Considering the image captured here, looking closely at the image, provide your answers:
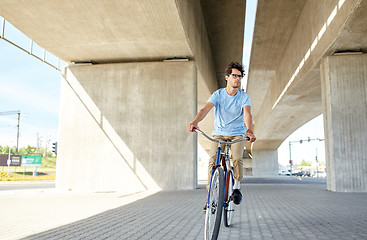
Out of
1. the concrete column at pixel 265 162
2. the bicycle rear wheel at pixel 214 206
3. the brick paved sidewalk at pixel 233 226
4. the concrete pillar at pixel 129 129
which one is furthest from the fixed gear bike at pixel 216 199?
the concrete column at pixel 265 162

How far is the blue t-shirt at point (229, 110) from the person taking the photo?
424 centimetres

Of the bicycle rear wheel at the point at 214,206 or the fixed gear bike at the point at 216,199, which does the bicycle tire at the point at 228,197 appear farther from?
the bicycle rear wheel at the point at 214,206

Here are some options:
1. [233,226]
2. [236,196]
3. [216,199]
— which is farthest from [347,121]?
[216,199]

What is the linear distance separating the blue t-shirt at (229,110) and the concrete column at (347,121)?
8992 mm

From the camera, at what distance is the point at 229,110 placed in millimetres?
4250

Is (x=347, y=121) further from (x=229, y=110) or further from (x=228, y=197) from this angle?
(x=228, y=197)

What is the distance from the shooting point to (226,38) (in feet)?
60.9

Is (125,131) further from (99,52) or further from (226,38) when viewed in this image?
(226,38)

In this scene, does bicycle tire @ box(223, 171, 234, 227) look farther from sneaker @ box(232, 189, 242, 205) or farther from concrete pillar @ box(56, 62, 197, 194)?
concrete pillar @ box(56, 62, 197, 194)

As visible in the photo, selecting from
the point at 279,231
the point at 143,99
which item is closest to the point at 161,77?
the point at 143,99

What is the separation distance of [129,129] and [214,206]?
432 inches

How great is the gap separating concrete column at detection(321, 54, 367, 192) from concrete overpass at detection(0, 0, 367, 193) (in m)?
0.03

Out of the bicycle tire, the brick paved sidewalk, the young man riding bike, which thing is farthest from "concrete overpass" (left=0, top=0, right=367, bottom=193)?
the bicycle tire

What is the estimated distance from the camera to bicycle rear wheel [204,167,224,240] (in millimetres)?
3387
